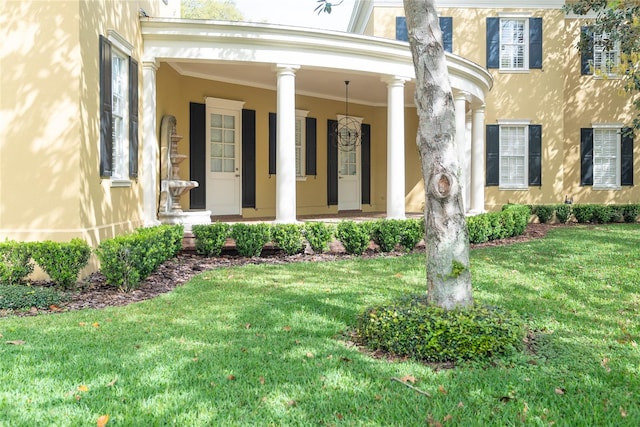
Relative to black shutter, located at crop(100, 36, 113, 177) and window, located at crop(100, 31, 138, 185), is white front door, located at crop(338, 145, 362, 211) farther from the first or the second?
black shutter, located at crop(100, 36, 113, 177)

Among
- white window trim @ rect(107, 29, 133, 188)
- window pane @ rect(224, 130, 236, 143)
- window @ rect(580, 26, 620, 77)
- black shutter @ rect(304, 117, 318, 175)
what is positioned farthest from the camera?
window @ rect(580, 26, 620, 77)

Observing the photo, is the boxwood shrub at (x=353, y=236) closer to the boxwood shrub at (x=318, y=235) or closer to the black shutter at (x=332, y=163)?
the boxwood shrub at (x=318, y=235)

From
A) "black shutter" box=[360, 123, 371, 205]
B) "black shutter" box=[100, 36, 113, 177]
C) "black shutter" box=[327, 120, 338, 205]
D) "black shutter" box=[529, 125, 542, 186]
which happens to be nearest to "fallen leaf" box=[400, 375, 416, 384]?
"black shutter" box=[100, 36, 113, 177]

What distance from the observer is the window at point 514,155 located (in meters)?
15.7

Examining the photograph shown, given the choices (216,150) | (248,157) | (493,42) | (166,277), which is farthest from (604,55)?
(166,277)

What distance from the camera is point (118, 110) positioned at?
8070 millimetres

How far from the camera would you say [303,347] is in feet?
13.5

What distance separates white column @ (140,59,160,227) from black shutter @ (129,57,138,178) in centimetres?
40

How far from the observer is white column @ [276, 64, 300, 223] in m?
9.24

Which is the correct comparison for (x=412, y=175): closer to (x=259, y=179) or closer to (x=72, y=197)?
(x=259, y=179)

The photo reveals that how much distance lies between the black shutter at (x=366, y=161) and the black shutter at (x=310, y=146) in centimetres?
204

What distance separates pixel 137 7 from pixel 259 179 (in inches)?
201

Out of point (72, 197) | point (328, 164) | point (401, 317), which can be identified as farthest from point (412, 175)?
point (401, 317)

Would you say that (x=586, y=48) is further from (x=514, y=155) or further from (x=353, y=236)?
(x=353, y=236)
